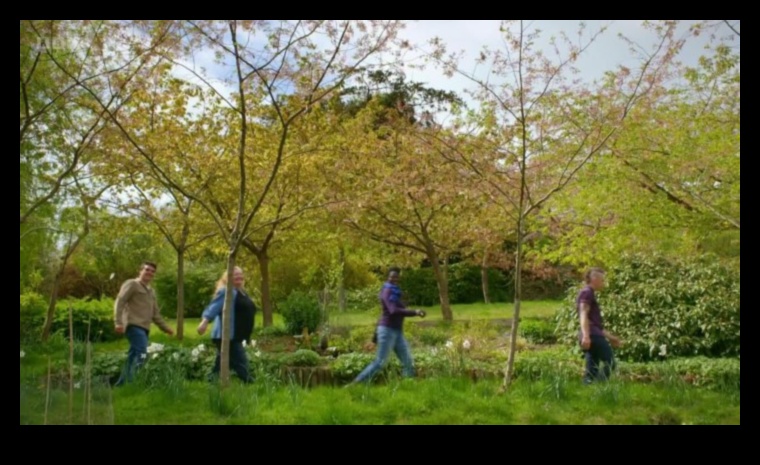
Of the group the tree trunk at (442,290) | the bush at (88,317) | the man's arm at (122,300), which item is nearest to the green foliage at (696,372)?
the man's arm at (122,300)

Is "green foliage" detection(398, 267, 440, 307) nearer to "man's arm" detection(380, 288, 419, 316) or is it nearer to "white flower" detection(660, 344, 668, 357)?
"white flower" detection(660, 344, 668, 357)

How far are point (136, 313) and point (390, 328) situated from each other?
2563 millimetres

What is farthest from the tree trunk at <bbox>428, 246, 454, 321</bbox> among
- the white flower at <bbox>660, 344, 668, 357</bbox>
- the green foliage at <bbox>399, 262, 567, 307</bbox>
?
the white flower at <bbox>660, 344, 668, 357</bbox>

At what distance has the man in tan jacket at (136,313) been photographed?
624cm

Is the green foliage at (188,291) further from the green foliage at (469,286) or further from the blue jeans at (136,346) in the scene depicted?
the blue jeans at (136,346)

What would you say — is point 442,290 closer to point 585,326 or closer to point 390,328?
point 390,328

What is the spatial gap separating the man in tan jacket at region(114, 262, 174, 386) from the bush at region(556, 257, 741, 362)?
5745 millimetres

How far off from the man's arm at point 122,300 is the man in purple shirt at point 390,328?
2396 millimetres

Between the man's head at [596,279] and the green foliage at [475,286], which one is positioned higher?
the man's head at [596,279]

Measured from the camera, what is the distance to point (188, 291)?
14172 mm

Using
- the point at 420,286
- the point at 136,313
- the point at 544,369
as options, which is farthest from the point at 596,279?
the point at 420,286

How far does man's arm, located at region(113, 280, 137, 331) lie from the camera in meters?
6.19
